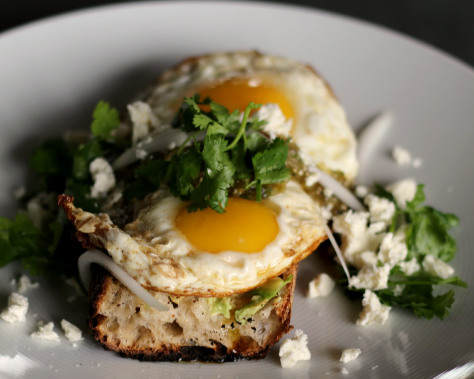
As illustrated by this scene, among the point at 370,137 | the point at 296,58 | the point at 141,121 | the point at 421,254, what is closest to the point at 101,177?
the point at 141,121

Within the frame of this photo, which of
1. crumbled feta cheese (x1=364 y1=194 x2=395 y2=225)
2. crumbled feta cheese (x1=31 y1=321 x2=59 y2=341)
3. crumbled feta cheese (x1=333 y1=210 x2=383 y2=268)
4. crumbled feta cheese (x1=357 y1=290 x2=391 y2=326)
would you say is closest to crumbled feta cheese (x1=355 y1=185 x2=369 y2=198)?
crumbled feta cheese (x1=364 y1=194 x2=395 y2=225)

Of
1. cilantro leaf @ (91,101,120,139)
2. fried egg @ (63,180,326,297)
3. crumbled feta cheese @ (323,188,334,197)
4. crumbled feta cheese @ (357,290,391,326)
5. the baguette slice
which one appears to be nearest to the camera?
fried egg @ (63,180,326,297)

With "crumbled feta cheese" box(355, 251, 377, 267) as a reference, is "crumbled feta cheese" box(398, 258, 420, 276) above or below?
below

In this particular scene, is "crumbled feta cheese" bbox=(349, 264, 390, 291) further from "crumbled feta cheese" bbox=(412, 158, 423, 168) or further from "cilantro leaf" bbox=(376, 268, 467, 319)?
"crumbled feta cheese" bbox=(412, 158, 423, 168)

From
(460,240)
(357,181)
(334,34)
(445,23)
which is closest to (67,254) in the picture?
(357,181)

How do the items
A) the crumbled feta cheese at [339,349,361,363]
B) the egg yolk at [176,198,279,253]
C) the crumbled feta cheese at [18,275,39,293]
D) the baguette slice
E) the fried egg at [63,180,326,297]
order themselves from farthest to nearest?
the crumbled feta cheese at [18,275,39,293] < the crumbled feta cheese at [339,349,361,363] < the baguette slice < the egg yolk at [176,198,279,253] < the fried egg at [63,180,326,297]

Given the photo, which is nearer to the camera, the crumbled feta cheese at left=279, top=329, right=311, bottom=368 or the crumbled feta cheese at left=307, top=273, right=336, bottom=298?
the crumbled feta cheese at left=279, top=329, right=311, bottom=368

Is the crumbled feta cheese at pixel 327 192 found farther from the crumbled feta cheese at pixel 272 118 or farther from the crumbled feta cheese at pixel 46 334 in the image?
the crumbled feta cheese at pixel 46 334
